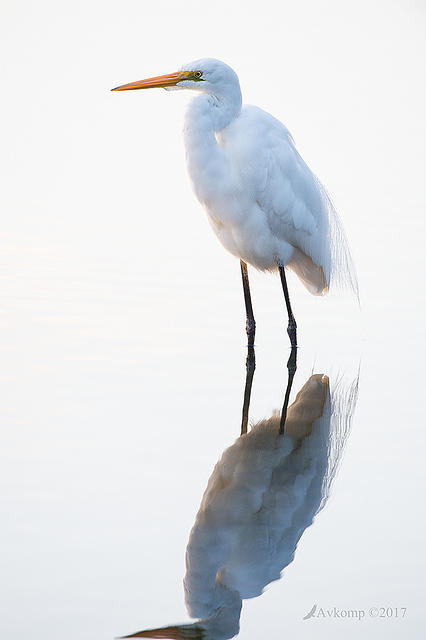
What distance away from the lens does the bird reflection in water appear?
9.46 ft

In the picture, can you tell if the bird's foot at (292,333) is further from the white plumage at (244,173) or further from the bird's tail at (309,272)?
the bird's tail at (309,272)

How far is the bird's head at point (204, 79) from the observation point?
553 centimetres

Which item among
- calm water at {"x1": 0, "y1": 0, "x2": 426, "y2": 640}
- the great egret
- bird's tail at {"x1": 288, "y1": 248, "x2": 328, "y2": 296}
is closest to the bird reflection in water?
calm water at {"x1": 0, "y1": 0, "x2": 426, "y2": 640}

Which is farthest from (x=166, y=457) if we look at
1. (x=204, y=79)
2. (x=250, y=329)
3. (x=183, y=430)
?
(x=204, y=79)

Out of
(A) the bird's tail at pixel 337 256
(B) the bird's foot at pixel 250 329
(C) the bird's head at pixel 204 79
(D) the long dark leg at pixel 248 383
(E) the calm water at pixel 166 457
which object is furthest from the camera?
(A) the bird's tail at pixel 337 256

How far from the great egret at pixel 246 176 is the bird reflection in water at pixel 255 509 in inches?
53.6

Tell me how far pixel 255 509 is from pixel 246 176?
2564mm

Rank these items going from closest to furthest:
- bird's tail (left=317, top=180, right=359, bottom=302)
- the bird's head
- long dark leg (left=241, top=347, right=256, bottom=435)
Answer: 1. long dark leg (left=241, top=347, right=256, bottom=435)
2. the bird's head
3. bird's tail (left=317, top=180, right=359, bottom=302)

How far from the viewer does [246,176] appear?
18.4 ft

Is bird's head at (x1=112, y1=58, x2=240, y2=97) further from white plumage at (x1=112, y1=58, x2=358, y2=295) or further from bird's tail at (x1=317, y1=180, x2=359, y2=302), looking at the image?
bird's tail at (x1=317, y1=180, x2=359, y2=302)

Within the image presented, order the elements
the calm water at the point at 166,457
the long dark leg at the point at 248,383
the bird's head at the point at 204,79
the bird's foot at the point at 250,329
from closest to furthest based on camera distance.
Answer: the calm water at the point at 166,457, the long dark leg at the point at 248,383, the bird's head at the point at 204,79, the bird's foot at the point at 250,329

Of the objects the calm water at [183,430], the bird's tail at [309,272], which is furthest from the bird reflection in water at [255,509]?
the bird's tail at [309,272]

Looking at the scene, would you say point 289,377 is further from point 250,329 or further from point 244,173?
point 244,173

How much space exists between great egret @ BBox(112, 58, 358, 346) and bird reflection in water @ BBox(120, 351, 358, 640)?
53.6 inches
